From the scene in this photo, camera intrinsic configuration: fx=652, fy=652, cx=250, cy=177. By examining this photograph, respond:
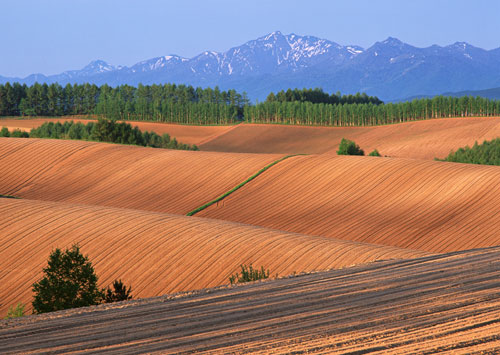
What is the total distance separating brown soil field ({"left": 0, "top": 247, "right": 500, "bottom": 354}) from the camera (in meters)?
9.05

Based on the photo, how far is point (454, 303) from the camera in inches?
424

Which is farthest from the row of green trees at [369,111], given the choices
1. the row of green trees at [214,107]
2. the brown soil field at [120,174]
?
the brown soil field at [120,174]

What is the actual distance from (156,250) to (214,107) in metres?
117

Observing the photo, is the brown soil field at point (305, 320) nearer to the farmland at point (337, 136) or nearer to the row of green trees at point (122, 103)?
the farmland at point (337, 136)

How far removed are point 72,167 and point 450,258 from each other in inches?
1650

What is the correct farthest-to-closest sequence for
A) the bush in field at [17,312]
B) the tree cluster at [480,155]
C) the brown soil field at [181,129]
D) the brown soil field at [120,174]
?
the brown soil field at [181,129]
the tree cluster at [480,155]
the brown soil field at [120,174]
the bush in field at [17,312]

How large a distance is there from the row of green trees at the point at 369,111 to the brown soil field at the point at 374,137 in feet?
26.5

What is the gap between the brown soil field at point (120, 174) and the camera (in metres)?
44.4

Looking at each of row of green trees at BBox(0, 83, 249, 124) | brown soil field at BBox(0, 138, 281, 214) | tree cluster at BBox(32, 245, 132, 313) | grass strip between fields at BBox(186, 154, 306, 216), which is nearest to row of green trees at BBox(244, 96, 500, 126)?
row of green trees at BBox(0, 83, 249, 124)

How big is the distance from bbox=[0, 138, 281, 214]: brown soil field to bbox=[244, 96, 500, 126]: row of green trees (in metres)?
74.3

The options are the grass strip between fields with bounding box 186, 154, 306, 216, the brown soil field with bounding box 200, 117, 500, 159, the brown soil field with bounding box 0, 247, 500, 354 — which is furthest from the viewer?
the brown soil field with bounding box 200, 117, 500, 159

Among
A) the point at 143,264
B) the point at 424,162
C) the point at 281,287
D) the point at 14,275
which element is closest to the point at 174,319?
the point at 281,287

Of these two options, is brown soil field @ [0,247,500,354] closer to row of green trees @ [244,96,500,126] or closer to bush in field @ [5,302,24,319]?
bush in field @ [5,302,24,319]

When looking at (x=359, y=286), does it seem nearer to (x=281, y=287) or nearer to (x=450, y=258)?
(x=281, y=287)
